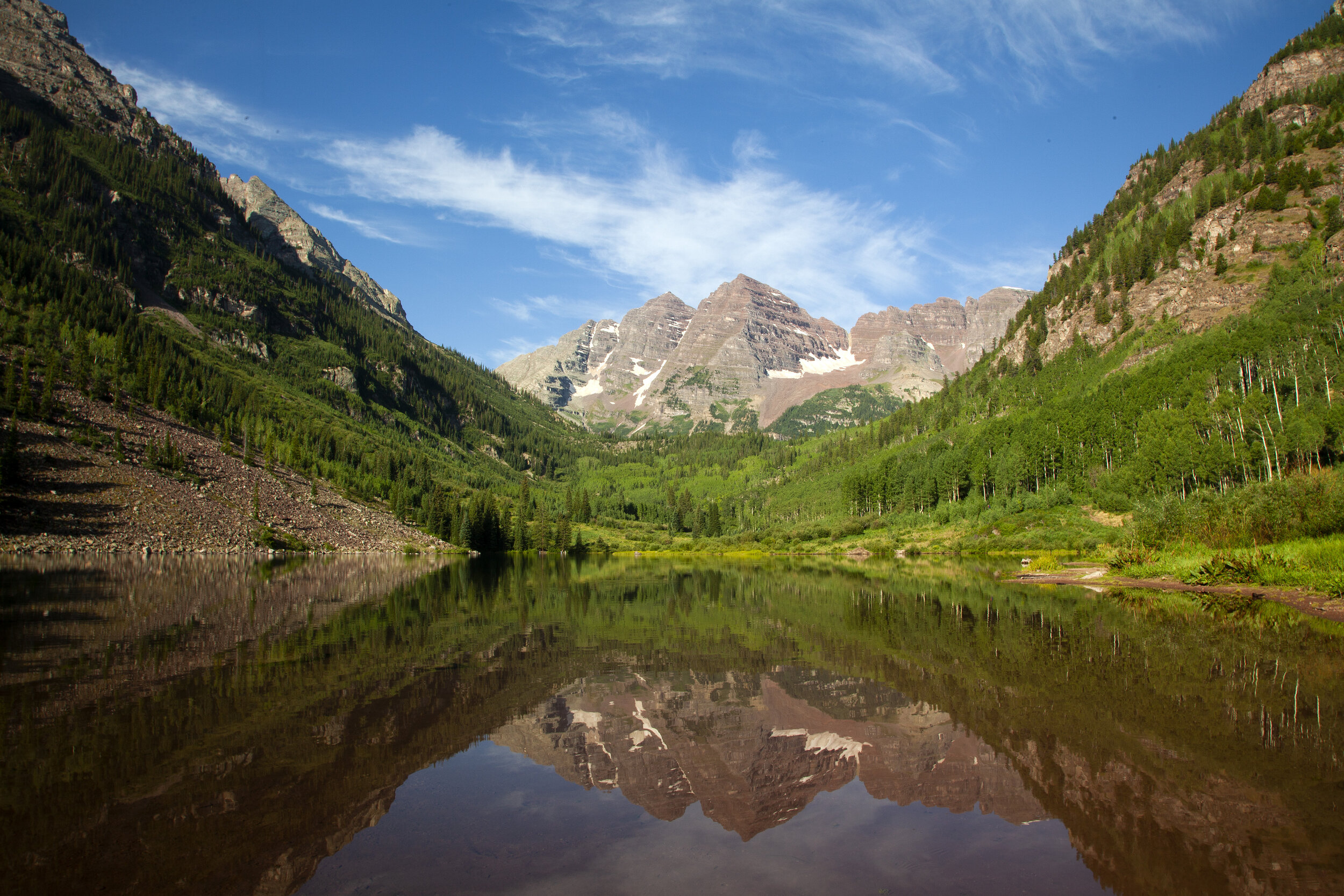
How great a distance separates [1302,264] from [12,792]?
502 ft

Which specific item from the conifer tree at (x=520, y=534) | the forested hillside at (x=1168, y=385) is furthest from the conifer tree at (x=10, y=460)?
the forested hillside at (x=1168, y=385)

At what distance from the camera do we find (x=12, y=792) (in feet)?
32.7

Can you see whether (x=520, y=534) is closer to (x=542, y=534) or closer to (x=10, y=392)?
(x=542, y=534)

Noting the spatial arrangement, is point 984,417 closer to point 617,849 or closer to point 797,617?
point 797,617

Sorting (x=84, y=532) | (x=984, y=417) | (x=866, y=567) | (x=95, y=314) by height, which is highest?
(x=95, y=314)

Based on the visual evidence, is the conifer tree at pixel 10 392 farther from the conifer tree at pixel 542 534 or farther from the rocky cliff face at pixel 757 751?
the rocky cliff face at pixel 757 751

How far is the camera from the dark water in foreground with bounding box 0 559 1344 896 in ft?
28.2

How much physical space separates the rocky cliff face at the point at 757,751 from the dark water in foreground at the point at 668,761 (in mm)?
87

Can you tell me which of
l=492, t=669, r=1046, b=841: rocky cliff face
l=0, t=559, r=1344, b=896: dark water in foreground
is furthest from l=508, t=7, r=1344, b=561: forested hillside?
l=492, t=669, r=1046, b=841: rocky cliff face

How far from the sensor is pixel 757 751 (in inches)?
560

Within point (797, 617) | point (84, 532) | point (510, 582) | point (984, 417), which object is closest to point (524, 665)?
point (797, 617)

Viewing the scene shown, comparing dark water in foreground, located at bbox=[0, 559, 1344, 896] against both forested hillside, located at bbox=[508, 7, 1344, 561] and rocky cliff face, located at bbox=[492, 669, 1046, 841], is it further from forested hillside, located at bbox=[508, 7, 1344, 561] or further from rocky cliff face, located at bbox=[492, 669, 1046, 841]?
forested hillside, located at bbox=[508, 7, 1344, 561]

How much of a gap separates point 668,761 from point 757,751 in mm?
1977

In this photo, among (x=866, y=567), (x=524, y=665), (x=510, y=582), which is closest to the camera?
(x=524, y=665)
